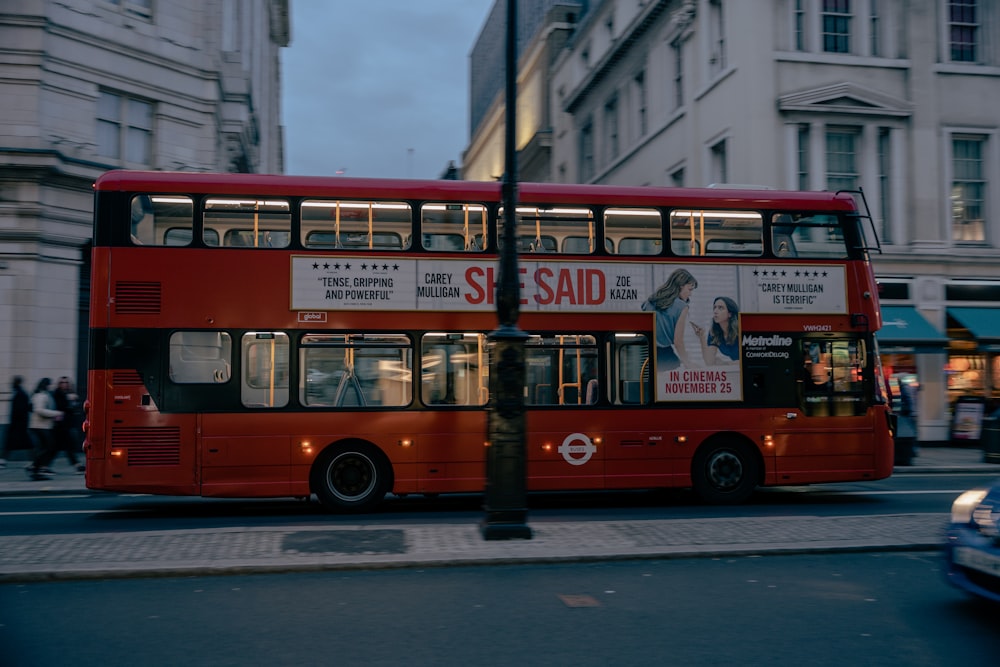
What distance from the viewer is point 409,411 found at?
38.7 feet

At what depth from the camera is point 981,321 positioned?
2300 cm

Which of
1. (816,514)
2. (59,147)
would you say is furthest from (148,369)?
(59,147)

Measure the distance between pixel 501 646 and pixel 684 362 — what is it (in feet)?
23.8

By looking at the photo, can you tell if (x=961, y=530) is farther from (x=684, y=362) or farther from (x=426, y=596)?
(x=684, y=362)

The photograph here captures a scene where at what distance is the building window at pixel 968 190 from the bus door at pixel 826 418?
13.5m

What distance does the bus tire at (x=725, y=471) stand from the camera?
1245 cm

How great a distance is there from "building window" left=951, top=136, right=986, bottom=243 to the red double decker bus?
13.5 metres

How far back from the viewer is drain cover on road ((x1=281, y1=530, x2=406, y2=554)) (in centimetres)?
847

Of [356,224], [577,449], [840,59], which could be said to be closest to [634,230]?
[577,449]

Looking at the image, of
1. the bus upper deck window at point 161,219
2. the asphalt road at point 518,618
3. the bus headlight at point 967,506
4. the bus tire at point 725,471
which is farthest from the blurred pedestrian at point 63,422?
the bus headlight at point 967,506

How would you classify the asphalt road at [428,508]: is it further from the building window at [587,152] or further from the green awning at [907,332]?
the building window at [587,152]

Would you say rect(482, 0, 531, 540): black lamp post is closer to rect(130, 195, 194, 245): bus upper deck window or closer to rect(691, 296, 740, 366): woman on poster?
rect(691, 296, 740, 366): woman on poster

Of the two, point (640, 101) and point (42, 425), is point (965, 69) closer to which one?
point (640, 101)

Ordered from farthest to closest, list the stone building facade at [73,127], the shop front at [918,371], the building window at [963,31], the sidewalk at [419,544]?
the building window at [963,31]
the shop front at [918,371]
the stone building facade at [73,127]
the sidewalk at [419,544]
